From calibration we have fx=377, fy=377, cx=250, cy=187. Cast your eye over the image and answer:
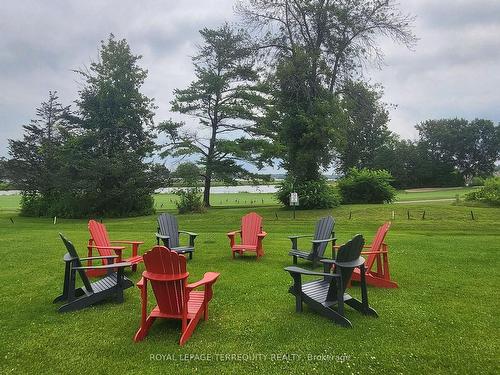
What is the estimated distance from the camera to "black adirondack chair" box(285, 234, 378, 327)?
12.4ft

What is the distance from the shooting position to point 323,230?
6.80 metres

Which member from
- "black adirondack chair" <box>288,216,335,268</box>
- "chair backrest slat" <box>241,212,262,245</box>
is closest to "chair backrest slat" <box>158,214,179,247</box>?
"chair backrest slat" <box>241,212,262,245</box>

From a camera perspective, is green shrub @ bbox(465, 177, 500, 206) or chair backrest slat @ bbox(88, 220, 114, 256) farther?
green shrub @ bbox(465, 177, 500, 206)

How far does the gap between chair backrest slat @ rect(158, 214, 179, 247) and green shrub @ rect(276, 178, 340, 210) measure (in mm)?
10810

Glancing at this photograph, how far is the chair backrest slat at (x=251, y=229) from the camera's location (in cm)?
775

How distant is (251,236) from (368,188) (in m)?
14.4

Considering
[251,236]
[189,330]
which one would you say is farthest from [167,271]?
[251,236]

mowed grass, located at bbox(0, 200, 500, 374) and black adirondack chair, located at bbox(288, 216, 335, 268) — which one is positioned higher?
black adirondack chair, located at bbox(288, 216, 335, 268)

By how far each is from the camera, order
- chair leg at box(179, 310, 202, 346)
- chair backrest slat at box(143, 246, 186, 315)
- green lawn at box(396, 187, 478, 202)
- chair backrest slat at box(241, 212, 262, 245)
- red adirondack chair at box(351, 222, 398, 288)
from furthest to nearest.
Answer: green lawn at box(396, 187, 478, 202)
chair backrest slat at box(241, 212, 262, 245)
red adirondack chair at box(351, 222, 398, 288)
chair leg at box(179, 310, 202, 346)
chair backrest slat at box(143, 246, 186, 315)

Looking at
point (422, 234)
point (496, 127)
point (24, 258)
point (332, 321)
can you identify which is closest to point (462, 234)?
point (422, 234)

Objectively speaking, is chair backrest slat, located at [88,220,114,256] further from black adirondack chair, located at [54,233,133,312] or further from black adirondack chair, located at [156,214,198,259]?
black adirondack chair, located at [54,233,133,312]

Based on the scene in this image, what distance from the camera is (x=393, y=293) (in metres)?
4.96

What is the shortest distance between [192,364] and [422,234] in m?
8.96

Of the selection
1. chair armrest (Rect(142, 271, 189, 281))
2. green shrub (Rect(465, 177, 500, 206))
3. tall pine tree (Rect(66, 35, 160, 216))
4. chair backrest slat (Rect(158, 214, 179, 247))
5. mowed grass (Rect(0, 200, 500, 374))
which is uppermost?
tall pine tree (Rect(66, 35, 160, 216))
